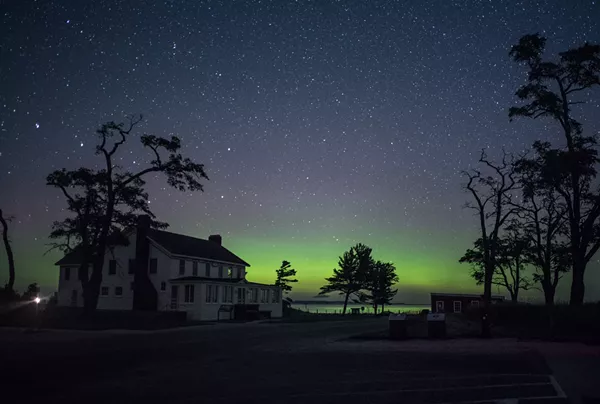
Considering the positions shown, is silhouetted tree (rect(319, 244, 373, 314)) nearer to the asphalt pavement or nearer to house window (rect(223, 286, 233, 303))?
house window (rect(223, 286, 233, 303))

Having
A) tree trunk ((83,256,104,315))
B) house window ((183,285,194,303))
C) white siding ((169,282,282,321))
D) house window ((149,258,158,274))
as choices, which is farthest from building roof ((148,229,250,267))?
tree trunk ((83,256,104,315))

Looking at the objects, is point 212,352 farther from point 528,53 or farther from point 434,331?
point 528,53

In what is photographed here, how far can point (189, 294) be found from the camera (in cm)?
4878

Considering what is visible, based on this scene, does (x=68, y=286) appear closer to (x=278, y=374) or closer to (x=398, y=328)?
(x=398, y=328)

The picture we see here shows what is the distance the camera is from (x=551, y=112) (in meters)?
35.3

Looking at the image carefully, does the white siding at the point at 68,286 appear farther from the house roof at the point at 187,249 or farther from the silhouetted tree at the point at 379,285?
the silhouetted tree at the point at 379,285

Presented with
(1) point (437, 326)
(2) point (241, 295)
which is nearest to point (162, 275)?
(2) point (241, 295)

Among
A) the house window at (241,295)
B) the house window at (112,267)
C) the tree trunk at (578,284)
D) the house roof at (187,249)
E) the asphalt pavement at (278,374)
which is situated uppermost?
the house roof at (187,249)

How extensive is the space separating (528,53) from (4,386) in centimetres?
3526

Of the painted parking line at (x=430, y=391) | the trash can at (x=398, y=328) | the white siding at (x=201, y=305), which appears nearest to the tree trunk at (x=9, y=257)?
the white siding at (x=201, y=305)

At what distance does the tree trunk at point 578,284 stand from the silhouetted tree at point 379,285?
57.4 metres

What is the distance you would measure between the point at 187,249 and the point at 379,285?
4752 centimetres

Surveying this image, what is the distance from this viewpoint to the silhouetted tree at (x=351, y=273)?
3568 inches

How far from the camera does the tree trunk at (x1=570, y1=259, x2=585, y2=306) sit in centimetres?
3278
